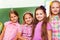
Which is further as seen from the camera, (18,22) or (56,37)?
(18,22)

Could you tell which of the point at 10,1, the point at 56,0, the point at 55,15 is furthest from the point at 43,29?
the point at 10,1

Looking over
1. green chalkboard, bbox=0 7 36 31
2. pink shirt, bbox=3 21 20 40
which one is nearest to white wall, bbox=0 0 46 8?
green chalkboard, bbox=0 7 36 31

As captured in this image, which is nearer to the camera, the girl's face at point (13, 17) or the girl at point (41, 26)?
the girl at point (41, 26)

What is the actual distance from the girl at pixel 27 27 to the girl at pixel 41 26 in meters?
0.05

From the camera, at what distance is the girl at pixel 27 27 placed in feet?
4.39

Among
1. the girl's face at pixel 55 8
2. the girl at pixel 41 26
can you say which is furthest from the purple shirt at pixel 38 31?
the girl's face at pixel 55 8

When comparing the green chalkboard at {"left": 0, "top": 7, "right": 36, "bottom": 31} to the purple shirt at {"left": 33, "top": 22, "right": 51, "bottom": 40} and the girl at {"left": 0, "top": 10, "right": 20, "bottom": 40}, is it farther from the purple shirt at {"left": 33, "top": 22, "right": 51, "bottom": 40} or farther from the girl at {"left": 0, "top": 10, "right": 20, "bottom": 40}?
the purple shirt at {"left": 33, "top": 22, "right": 51, "bottom": 40}

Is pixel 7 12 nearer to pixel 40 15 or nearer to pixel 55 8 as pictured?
pixel 40 15

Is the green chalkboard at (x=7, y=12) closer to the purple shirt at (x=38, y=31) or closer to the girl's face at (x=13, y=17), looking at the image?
the girl's face at (x=13, y=17)

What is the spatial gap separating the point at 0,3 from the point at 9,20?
0.62 feet

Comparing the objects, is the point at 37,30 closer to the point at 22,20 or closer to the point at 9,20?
the point at 22,20

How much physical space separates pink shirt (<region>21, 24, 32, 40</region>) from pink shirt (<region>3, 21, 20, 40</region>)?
56 mm

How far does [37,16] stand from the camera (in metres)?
1.33

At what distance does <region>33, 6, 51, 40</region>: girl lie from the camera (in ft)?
4.22
